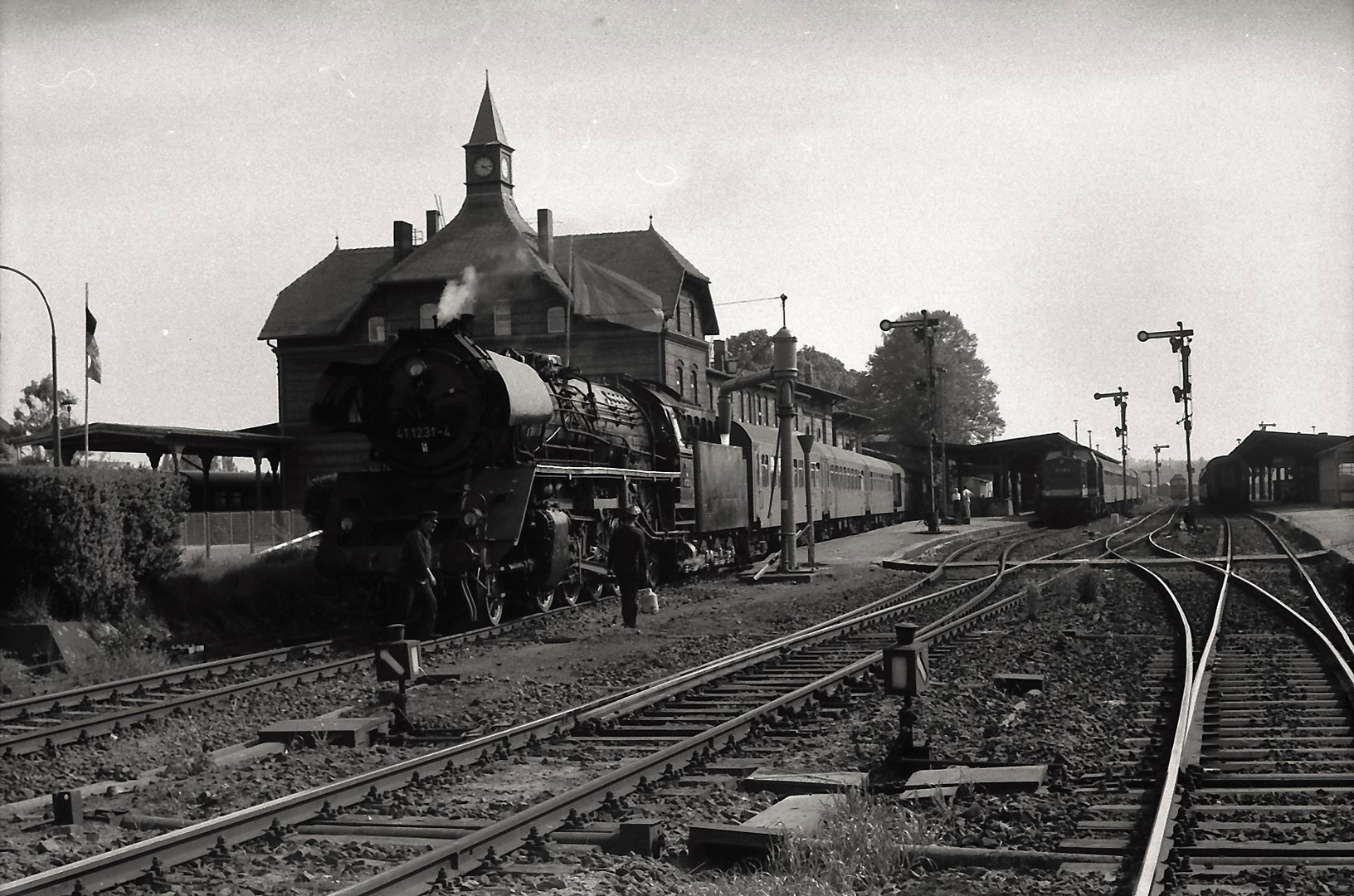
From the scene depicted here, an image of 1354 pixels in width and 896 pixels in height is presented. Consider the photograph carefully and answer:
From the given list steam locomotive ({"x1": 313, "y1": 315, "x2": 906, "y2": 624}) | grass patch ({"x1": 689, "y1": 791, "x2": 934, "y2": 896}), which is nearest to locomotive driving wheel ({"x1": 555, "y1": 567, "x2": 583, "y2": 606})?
steam locomotive ({"x1": 313, "y1": 315, "x2": 906, "y2": 624})

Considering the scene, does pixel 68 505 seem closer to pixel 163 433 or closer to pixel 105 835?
pixel 105 835

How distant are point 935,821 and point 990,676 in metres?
5.23

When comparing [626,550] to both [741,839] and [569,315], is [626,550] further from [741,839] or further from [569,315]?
[569,315]

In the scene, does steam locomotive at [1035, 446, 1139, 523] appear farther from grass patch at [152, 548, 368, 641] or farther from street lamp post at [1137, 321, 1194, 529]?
grass patch at [152, 548, 368, 641]

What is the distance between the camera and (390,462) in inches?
613

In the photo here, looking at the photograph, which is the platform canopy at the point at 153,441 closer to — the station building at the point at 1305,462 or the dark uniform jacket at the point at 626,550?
the dark uniform jacket at the point at 626,550

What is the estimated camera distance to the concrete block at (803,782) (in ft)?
22.5

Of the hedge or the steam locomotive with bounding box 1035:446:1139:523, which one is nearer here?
the hedge

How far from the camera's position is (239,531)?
85.5ft

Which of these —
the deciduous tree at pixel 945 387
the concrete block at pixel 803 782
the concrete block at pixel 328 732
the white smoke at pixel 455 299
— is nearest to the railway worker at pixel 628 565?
the white smoke at pixel 455 299

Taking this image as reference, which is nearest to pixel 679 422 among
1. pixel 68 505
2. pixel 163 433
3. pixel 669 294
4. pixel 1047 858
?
pixel 68 505

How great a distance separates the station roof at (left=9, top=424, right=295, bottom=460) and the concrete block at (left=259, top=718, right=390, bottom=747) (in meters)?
22.8

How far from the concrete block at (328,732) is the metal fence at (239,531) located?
51.5ft

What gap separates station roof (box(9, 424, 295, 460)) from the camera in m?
30.1
